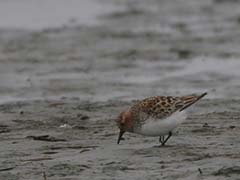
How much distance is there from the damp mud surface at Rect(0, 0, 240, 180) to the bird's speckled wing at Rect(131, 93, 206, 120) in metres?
0.38

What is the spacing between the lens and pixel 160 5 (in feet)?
88.6

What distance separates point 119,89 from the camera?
1570 cm

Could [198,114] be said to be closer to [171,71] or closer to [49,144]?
[49,144]

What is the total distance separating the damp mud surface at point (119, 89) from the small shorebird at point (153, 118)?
0.70ft

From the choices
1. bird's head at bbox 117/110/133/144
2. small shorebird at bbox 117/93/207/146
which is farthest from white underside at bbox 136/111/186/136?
bird's head at bbox 117/110/133/144

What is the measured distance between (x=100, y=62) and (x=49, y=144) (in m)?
7.57

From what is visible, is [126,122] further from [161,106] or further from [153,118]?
[161,106]

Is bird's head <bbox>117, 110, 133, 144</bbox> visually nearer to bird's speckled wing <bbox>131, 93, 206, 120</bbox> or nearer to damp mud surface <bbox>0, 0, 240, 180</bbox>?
bird's speckled wing <bbox>131, 93, 206, 120</bbox>

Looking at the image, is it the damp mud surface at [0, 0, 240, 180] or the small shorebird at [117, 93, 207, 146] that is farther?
the small shorebird at [117, 93, 207, 146]

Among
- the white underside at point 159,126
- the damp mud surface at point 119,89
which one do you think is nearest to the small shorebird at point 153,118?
the white underside at point 159,126

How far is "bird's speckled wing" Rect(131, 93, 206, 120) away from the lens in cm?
1038

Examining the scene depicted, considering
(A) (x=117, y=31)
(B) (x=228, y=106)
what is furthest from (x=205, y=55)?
(B) (x=228, y=106)

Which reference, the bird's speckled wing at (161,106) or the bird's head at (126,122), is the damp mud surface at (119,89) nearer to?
the bird's head at (126,122)

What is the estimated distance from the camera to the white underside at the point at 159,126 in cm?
1030
